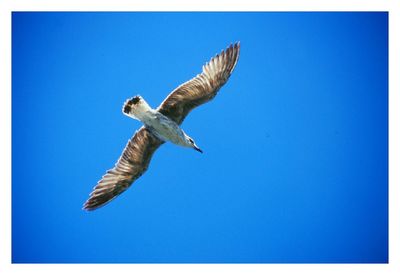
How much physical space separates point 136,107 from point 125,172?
1504 millimetres

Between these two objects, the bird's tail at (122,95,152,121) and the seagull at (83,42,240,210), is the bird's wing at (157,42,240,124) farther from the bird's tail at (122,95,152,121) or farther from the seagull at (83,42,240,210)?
the bird's tail at (122,95,152,121)

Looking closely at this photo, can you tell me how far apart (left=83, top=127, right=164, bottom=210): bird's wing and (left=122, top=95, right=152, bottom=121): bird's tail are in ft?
2.65

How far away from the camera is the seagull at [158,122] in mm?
7508

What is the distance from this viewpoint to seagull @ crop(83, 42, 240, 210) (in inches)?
296

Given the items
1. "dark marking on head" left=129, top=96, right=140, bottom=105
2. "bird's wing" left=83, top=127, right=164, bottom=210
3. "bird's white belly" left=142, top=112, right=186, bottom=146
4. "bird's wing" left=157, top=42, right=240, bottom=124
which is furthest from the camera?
"bird's wing" left=83, top=127, right=164, bottom=210

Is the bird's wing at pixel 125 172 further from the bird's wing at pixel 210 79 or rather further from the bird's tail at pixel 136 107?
the bird's wing at pixel 210 79

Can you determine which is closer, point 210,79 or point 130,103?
point 210,79

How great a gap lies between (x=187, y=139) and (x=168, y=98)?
2.79 ft

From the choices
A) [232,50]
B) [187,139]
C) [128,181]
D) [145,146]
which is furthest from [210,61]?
[128,181]

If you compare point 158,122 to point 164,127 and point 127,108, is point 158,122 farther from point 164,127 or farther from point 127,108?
point 127,108

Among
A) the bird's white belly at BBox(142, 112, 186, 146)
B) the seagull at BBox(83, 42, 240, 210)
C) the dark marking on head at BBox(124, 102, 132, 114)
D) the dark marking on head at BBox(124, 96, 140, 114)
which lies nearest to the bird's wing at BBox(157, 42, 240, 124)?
the seagull at BBox(83, 42, 240, 210)

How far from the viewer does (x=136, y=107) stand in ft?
25.5

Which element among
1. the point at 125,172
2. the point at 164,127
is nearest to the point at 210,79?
the point at 164,127
